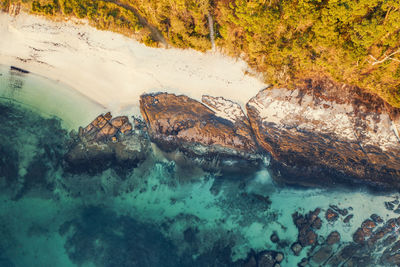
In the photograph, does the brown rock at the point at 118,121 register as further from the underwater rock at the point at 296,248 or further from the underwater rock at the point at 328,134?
the underwater rock at the point at 296,248

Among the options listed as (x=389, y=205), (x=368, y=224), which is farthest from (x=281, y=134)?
(x=389, y=205)

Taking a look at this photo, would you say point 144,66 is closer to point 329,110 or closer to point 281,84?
point 281,84

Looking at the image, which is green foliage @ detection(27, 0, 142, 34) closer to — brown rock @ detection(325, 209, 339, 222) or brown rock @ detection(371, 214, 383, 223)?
brown rock @ detection(325, 209, 339, 222)

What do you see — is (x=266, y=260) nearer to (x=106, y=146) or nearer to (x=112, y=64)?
(x=106, y=146)

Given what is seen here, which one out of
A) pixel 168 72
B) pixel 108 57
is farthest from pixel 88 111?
pixel 168 72

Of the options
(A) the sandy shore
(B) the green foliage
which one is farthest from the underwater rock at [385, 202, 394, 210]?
(B) the green foliage
